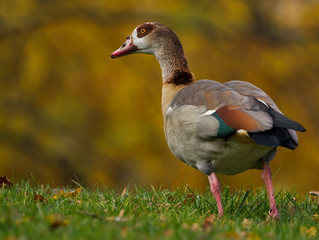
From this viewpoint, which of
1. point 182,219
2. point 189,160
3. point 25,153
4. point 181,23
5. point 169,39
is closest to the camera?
point 182,219

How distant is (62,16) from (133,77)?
2.18 meters

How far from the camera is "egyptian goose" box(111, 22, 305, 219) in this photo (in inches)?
180

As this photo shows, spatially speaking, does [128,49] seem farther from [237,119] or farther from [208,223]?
[208,223]

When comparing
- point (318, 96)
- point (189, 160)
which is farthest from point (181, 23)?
point (189, 160)

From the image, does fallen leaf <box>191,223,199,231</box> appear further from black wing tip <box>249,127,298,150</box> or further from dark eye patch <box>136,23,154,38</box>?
dark eye patch <box>136,23,154,38</box>

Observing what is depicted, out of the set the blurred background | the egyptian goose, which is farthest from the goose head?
the blurred background

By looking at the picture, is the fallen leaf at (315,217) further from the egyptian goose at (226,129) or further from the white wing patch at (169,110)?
the white wing patch at (169,110)

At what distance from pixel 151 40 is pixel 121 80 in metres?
5.88

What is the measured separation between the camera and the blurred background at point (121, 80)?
40.9 feet

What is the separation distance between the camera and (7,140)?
490 inches

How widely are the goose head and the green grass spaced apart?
1879 millimetres

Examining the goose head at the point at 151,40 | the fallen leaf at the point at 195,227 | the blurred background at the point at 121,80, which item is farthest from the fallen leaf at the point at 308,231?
the blurred background at the point at 121,80

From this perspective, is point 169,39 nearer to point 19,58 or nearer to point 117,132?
point 117,132

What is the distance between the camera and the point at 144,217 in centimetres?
408
